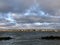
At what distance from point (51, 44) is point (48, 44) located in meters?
1.72

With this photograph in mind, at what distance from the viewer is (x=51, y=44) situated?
10456 centimetres

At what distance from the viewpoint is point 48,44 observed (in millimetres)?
105062
